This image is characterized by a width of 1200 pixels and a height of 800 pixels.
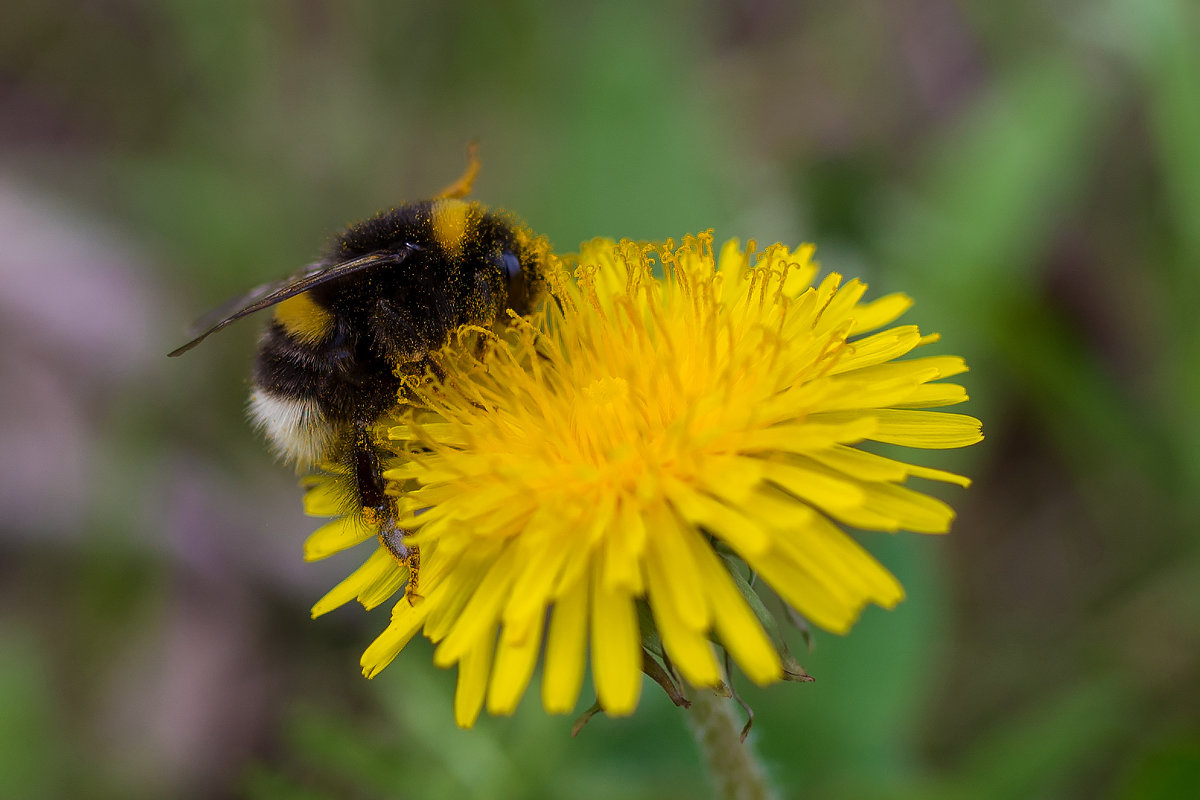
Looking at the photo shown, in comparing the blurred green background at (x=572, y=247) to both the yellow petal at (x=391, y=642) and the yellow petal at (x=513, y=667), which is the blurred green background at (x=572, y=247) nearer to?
the yellow petal at (x=391, y=642)

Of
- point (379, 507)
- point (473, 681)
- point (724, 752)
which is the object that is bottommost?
point (724, 752)

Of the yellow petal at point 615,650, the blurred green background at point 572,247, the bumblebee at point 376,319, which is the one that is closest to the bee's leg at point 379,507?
the bumblebee at point 376,319

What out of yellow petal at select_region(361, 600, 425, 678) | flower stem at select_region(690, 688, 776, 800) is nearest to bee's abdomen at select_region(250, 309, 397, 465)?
yellow petal at select_region(361, 600, 425, 678)

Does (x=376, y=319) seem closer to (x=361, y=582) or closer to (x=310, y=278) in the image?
(x=310, y=278)

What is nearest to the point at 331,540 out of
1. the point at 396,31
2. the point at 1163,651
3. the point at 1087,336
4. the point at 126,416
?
the point at 126,416

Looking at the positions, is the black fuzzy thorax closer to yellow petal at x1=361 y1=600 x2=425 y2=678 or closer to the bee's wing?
the bee's wing

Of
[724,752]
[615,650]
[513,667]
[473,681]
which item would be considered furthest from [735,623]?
[724,752]
